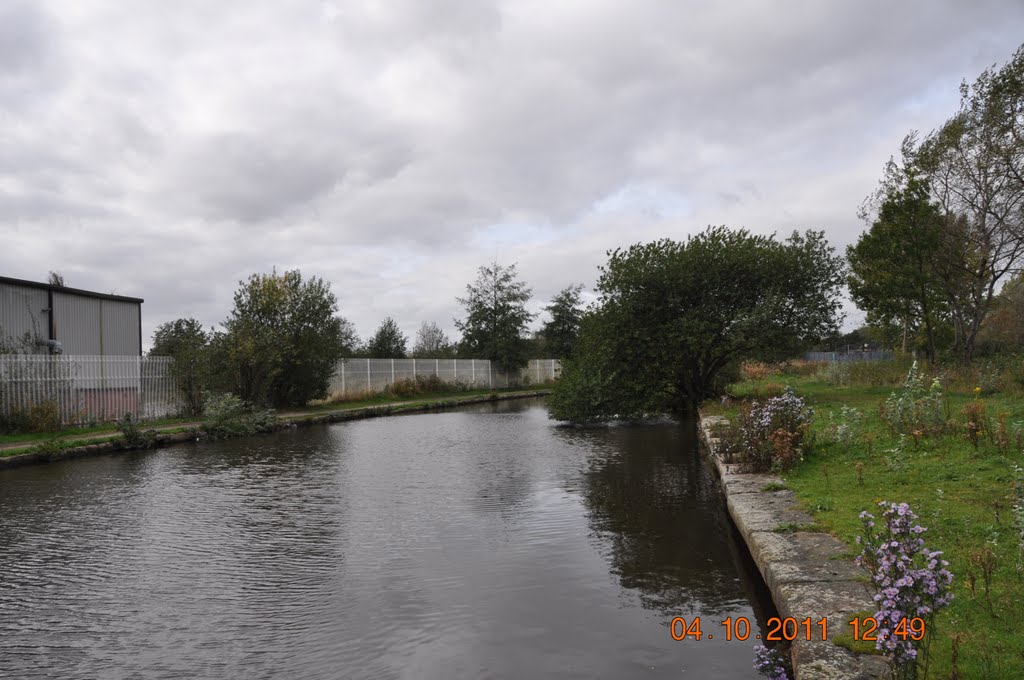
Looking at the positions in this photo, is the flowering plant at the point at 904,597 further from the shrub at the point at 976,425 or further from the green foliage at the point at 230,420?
the green foliage at the point at 230,420

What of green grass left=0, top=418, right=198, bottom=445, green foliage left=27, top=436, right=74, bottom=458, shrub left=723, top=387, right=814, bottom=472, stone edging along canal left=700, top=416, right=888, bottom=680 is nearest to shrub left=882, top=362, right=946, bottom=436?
shrub left=723, top=387, right=814, bottom=472

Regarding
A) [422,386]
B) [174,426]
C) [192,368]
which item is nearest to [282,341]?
[192,368]

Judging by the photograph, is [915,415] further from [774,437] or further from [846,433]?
[774,437]

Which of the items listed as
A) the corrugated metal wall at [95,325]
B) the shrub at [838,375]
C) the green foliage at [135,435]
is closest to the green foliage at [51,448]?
the green foliage at [135,435]

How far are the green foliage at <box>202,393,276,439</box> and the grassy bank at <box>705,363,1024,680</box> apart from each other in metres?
13.7

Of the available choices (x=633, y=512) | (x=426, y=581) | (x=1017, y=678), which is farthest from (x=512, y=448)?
(x=1017, y=678)

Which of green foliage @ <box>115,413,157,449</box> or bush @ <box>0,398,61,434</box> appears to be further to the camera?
bush @ <box>0,398,61,434</box>

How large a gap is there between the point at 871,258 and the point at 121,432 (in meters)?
22.9

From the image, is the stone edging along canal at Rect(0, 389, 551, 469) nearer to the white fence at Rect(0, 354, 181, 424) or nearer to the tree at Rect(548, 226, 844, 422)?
the white fence at Rect(0, 354, 181, 424)

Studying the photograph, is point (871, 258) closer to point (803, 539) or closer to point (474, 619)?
point (803, 539)

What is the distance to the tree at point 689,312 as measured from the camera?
62.0ft

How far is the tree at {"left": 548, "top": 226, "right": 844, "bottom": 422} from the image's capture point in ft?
62.0

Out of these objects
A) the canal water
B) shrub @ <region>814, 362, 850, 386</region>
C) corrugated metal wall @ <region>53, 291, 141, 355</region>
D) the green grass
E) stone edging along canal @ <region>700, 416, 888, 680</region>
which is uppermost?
corrugated metal wall @ <region>53, 291, 141, 355</region>

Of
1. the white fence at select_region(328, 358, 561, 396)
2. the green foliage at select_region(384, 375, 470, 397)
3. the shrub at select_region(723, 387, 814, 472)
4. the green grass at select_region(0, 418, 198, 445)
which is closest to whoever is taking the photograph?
the shrub at select_region(723, 387, 814, 472)
